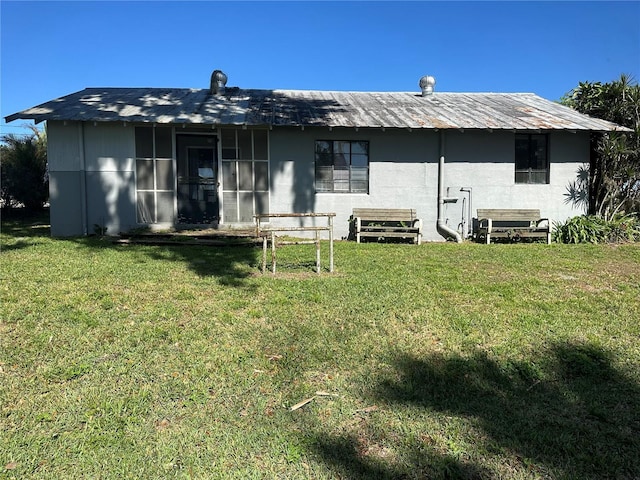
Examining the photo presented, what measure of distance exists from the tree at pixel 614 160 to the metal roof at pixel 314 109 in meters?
0.54

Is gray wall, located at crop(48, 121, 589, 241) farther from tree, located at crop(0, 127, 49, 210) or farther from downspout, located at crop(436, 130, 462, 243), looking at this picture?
tree, located at crop(0, 127, 49, 210)

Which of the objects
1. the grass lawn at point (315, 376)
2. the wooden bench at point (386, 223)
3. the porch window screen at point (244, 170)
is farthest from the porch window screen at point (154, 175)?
the grass lawn at point (315, 376)

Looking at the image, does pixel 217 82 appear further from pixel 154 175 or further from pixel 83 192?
pixel 83 192

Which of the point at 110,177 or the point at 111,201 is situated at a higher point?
the point at 110,177

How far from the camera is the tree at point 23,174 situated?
1650 cm

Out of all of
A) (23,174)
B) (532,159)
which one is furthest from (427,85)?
(23,174)

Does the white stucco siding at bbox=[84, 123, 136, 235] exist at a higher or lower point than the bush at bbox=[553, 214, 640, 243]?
higher

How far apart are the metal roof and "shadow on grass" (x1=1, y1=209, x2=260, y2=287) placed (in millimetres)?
2840

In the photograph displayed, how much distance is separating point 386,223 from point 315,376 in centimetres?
834

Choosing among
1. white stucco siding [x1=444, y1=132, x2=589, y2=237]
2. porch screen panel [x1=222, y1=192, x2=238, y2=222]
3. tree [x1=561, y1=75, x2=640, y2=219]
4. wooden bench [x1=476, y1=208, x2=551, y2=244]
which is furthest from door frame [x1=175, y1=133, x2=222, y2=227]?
tree [x1=561, y1=75, x2=640, y2=219]

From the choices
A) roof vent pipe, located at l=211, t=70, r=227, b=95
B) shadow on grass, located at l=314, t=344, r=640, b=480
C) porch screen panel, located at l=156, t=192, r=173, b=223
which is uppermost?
roof vent pipe, located at l=211, t=70, r=227, b=95

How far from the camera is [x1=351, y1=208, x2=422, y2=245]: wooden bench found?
35.4ft

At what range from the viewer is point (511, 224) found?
1190 centimetres

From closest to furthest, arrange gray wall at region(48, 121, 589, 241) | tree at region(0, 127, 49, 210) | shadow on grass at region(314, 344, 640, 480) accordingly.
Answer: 1. shadow on grass at region(314, 344, 640, 480)
2. gray wall at region(48, 121, 589, 241)
3. tree at region(0, 127, 49, 210)
